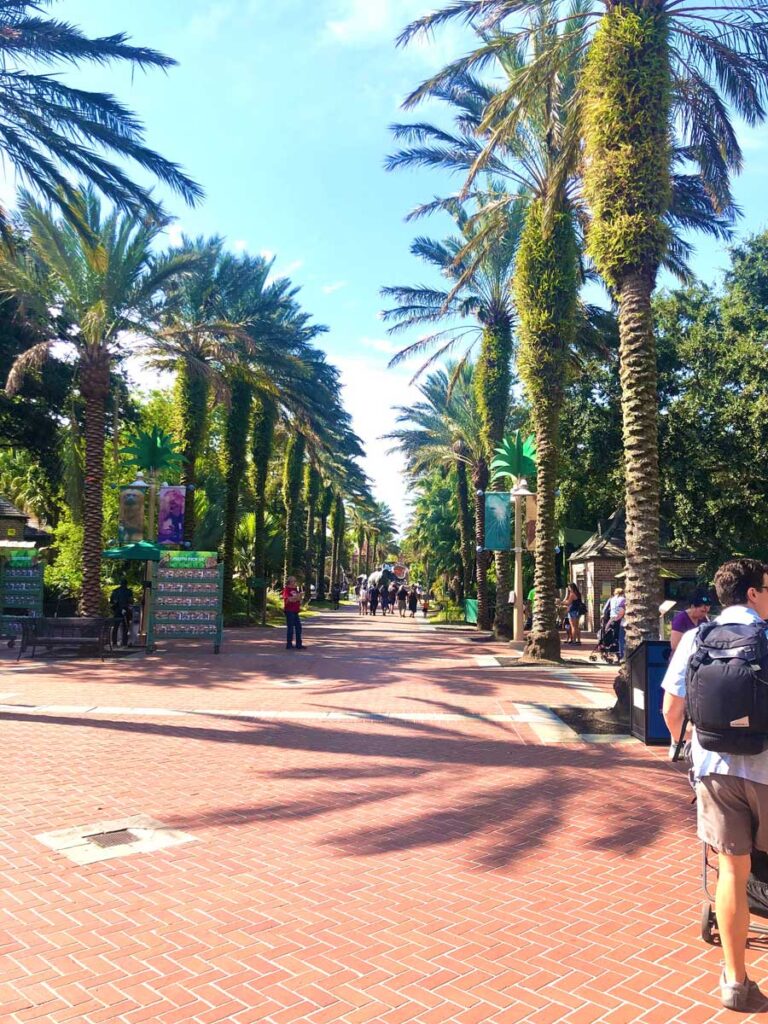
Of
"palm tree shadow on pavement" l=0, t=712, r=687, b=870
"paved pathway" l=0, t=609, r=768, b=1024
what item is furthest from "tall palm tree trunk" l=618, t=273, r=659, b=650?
"palm tree shadow on pavement" l=0, t=712, r=687, b=870

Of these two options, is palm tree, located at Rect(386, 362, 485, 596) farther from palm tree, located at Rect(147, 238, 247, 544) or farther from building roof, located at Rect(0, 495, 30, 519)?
building roof, located at Rect(0, 495, 30, 519)

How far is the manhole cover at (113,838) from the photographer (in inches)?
206

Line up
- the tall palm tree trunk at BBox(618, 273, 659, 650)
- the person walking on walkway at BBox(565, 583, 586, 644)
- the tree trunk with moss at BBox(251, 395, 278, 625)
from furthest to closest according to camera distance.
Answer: the tree trunk with moss at BBox(251, 395, 278, 625) → the person walking on walkway at BBox(565, 583, 586, 644) → the tall palm tree trunk at BBox(618, 273, 659, 650)

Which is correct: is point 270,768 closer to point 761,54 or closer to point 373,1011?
point 373,1011

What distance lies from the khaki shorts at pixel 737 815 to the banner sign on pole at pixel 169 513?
19274mm

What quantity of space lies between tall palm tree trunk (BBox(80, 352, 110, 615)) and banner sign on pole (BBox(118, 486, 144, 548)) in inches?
30.2

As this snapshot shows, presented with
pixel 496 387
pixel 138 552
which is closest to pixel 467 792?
pixel 138 552

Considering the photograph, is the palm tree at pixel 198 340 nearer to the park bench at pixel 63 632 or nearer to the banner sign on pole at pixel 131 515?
the banner sign on pole at pixel 131 515

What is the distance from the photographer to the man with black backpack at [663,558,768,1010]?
3.24 m

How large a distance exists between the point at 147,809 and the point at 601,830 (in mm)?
3295

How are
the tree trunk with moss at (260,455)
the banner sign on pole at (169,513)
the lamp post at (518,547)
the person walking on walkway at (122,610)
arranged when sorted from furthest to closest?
the tree trunk with moss at (260,455)
the banner sign on pole at (169,513)
the lamp post at (518,547)
the person walking on walkway at (122,610)

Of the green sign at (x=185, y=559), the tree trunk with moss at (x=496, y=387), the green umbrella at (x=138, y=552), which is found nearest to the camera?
the green sign at (x=185, y=559)

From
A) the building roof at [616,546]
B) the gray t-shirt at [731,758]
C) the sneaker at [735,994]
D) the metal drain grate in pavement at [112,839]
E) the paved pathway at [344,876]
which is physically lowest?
the paved pathway at [344,876]

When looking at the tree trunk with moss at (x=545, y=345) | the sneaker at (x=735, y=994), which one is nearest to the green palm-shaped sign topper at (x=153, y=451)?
the tree trunk with moss at (x=545, y=345)
